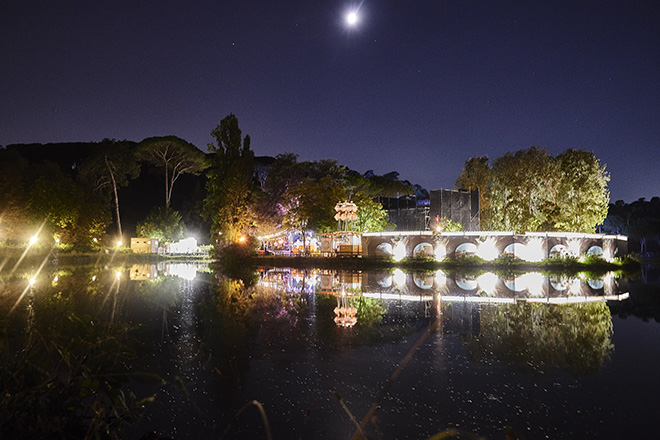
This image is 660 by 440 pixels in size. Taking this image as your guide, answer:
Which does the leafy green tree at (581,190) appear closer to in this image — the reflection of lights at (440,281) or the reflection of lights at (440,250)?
the reflection of lights at (440,250)

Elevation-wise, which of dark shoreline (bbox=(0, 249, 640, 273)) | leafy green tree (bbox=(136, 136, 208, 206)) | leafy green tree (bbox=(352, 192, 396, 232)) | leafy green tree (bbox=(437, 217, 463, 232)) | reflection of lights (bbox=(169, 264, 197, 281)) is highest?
leafy green tree (bbox=(136, 136, 208, 206))

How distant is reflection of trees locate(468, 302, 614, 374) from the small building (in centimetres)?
4162

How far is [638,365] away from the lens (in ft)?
22.6

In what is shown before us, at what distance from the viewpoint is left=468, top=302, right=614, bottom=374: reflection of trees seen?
7008mm

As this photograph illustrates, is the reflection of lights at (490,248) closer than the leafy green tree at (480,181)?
Yes

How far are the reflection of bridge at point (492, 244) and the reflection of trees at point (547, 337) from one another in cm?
2581

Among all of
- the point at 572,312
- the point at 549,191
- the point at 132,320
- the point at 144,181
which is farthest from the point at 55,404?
the point at 144,181

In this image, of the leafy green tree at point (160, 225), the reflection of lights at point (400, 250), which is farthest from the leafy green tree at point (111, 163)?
the reflection of lights at point (400, 250)

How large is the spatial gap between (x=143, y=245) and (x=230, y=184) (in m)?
11.5

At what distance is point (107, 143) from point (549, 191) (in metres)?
44.8

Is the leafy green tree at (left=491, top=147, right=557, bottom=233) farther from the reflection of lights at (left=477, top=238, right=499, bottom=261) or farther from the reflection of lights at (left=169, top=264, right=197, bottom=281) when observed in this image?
the reflection of lights at (left=169, top=264, right=197, bottom=281)

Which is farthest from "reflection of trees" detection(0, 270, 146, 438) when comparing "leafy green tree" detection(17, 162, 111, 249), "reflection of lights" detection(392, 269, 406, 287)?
"leafy green tree" detection(17, 162, 111, 249)

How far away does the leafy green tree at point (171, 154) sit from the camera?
51.0m

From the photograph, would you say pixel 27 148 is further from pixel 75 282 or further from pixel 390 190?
pixel 75 282
